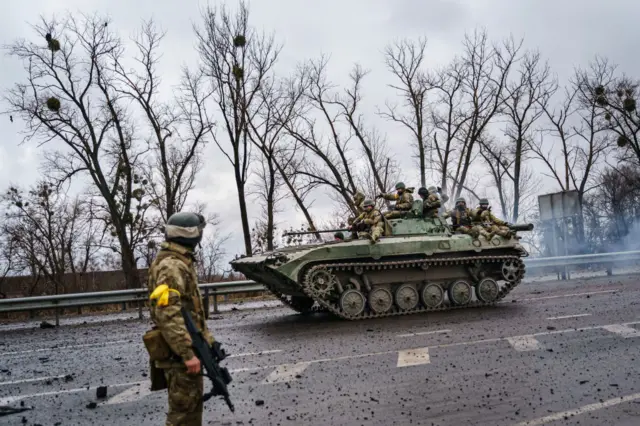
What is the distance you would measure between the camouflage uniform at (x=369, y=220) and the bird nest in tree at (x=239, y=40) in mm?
13424

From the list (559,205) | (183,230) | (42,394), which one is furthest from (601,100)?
(183,230)

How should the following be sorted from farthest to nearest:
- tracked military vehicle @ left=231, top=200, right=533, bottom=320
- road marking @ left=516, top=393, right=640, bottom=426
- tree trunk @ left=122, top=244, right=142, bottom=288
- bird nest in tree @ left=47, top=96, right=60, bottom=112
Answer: tree trunk @ left=122, top=244, right=142, bottom=288
bird nest in tree @ left=47, top=96, right=60, bottom=112
tracked military vehicle @ left=231, top=200, right=533, bottom=320
road marking @ left=516, top=393, right=640, bottom=426

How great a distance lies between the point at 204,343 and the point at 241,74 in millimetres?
21910

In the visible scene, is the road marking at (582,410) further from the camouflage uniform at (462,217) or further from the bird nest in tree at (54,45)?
the bird nest in tree at (54,45)

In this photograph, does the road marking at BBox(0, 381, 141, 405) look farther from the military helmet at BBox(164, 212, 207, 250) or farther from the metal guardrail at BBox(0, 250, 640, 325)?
the metal guardrail at BBox(0, 250, 640, 325)

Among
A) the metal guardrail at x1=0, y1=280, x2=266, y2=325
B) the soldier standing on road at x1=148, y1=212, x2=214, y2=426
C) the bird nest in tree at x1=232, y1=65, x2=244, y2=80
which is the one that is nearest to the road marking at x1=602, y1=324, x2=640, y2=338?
the soldier standing on road at x1=148, y1=212, x2=214, y2=426

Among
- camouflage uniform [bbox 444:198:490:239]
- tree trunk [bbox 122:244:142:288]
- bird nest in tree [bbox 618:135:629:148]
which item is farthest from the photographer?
bird nest in tree [bbox 618:135:629:148]

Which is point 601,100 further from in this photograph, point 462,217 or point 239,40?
point 462,217

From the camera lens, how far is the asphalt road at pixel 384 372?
5910mm

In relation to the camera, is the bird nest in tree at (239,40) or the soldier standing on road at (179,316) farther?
the bird nest in tree at (239,40)

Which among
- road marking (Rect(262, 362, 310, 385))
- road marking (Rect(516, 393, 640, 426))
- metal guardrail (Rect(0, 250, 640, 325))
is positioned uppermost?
metal guardrail (Rect(0, 250, 640, 325))

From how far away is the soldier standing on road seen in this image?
4445 mm

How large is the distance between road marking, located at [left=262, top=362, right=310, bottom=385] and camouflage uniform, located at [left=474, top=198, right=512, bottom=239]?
7.81 m

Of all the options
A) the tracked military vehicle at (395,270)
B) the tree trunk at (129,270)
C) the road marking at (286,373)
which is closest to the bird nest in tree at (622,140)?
the tracked military vehicle at (395,270)
